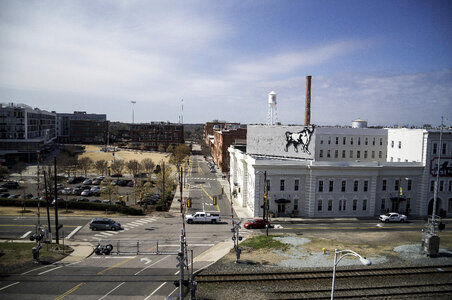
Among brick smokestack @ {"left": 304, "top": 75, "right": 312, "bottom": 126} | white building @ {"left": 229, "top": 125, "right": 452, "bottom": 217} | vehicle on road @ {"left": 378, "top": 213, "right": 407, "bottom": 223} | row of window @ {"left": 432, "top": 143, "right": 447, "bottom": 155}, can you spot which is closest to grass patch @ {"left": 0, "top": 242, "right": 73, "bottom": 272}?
white building @ {"left": 229, "top": 125, "right": 452, "bottom": 217}

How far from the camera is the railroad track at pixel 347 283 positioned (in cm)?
2305

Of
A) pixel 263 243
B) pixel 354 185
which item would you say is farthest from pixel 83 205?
pixel 354 185

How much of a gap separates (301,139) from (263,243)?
2718 centimetres

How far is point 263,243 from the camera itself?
33562 mm

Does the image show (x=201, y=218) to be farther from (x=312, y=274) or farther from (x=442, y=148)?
(x=442, y=148)

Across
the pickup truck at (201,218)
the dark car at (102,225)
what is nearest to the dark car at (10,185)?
the dark car at (102,225)

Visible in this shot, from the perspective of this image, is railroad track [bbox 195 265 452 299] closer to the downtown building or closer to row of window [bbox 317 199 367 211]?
row of window [bbox 317 199 367 211]

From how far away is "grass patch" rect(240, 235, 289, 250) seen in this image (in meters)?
32.5

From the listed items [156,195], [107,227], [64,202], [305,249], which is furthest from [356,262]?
[64,202]

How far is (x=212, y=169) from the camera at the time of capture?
311 ft

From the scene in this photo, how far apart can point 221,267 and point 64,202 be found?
3347 cm

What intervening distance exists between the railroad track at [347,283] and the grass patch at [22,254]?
1483 centimetres

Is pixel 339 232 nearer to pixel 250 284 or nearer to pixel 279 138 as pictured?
pixel 250 284

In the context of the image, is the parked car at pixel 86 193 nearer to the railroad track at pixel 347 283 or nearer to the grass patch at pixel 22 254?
the grass patch at pixel 22 254
